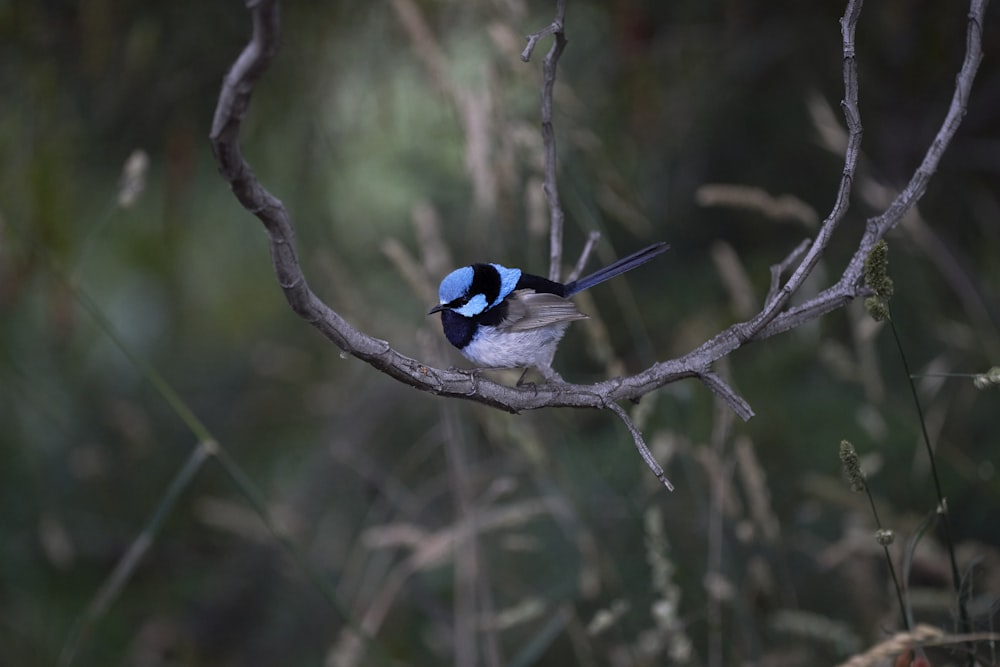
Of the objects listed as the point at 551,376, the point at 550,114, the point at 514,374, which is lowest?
the point at 514,374

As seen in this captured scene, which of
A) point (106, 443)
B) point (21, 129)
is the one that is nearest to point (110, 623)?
point (106, 443)

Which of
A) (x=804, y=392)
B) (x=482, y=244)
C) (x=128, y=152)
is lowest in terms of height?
(x=804, y=392)

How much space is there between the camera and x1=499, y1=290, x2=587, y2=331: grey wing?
183cm

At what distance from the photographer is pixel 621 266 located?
1.69 m

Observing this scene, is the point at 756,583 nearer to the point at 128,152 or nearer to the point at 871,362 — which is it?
the point at 871,362

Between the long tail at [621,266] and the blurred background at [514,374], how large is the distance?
340mm

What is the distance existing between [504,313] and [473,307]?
67 millimetres

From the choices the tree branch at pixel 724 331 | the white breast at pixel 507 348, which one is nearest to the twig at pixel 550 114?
the tree branch at pixel 724 331

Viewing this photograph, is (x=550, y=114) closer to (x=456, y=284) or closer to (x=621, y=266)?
(x=621, y=266)

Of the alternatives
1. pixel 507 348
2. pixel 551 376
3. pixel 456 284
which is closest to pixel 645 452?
pixel 551 376

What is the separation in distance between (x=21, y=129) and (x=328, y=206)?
1121 millimetres

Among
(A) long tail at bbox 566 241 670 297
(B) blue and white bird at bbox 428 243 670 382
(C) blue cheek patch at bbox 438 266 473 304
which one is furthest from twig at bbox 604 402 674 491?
(C) blue cheek patch at bbox 438 266 473 304

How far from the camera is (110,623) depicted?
3.48m

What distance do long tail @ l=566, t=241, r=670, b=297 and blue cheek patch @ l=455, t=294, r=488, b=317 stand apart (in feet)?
0.53
